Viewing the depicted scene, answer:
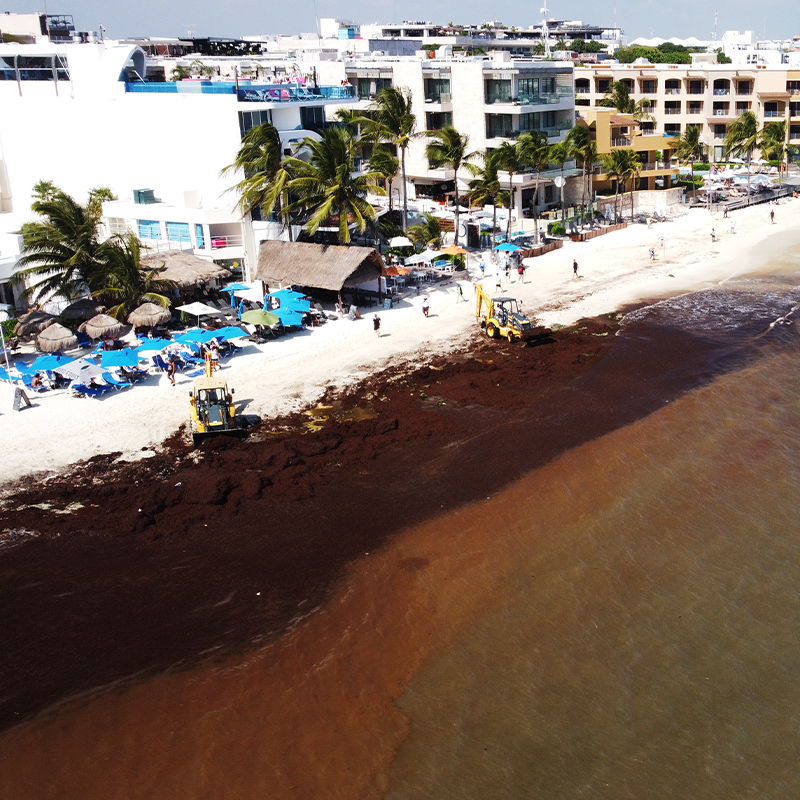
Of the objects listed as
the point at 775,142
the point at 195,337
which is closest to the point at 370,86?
the point at 775,142

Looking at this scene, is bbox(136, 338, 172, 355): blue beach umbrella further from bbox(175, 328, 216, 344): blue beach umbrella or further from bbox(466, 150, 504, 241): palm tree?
bbox(466, 150, 504, 241): palm tree

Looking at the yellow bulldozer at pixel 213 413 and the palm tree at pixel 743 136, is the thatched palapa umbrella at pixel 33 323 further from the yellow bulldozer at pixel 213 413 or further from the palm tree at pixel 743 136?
the palm tree at pixel 743 136

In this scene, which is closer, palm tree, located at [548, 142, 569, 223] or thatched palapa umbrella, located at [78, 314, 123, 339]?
thatched palapa umbrella, located at [78, 314, 123, 339]

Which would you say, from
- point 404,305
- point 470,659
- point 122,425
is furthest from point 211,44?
point 470,659

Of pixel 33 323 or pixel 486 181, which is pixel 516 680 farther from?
pixel 486 181

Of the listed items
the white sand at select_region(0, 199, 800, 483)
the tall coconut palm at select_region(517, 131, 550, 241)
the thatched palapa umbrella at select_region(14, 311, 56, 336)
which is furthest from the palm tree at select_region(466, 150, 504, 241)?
the thatched palapa umbrella at select_region(14, 311, 56, 336)

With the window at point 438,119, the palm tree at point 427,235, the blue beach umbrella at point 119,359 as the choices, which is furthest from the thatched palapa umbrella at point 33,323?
the window at point 438,119

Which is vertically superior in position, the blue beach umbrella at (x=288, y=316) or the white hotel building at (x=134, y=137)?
the white hotel building at (x=134, y=137)
